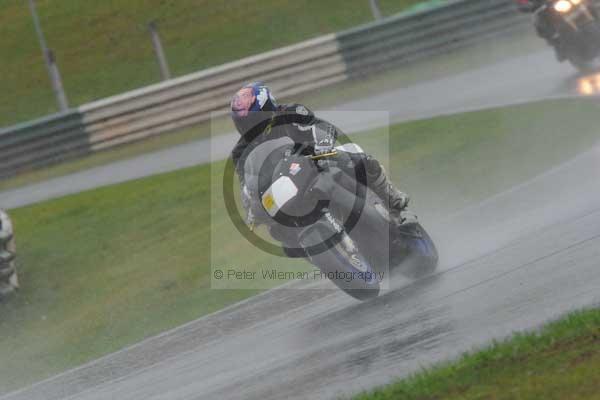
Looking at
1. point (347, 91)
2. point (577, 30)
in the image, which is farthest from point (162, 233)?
point (577, 30)

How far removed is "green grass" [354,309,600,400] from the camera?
4.93m

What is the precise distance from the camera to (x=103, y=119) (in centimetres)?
1872

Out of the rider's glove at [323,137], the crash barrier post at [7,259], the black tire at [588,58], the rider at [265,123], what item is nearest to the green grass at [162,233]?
the crash barrier post at [7,259]

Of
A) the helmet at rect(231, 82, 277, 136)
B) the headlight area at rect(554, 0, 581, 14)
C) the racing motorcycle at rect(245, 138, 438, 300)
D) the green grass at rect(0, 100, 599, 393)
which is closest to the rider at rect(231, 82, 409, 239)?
the helmet at rect(231, 82, 277, 136)

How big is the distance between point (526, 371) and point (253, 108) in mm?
3230

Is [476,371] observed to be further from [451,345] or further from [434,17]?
[434,17]

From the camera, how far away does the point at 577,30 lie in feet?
53.1

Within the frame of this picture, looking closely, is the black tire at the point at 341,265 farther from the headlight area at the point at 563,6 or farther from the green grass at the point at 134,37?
the green grass at the point at 134,37

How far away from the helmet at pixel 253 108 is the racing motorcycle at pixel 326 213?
366 millimetres

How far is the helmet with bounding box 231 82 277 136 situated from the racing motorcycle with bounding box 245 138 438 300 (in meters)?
0.37

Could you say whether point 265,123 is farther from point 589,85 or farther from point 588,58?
point 588,58

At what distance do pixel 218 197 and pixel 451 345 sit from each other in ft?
26.3

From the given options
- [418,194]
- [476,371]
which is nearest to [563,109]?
[418,194]

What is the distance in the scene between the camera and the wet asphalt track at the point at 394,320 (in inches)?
244
